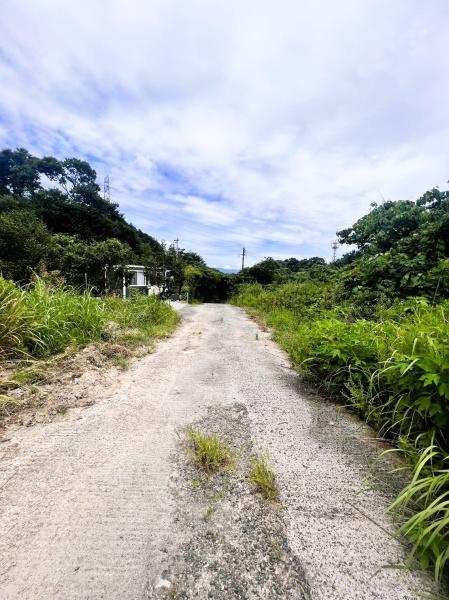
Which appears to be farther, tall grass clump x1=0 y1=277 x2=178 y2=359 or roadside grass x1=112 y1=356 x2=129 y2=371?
roadside grass x1=112 y1=356 x2=129 y2=371

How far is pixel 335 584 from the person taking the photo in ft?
3.64

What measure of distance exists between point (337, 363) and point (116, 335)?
3.58m

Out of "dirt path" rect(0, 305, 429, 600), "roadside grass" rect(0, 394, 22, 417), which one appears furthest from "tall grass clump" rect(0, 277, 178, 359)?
"dirt path" rect(0, 305, 429, 600)

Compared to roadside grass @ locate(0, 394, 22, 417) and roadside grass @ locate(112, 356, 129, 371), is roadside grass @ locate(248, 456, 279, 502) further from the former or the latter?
roadside grass @ locate(112, 356, 129, 371)

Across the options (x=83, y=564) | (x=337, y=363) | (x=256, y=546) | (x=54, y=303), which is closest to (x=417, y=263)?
(x=337, y=363)

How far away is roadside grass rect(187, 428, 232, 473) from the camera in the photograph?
178 centimetres

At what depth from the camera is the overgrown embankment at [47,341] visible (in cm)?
272

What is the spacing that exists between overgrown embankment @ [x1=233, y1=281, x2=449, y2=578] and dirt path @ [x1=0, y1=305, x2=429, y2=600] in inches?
6.9

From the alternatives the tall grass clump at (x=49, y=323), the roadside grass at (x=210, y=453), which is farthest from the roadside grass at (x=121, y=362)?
the roadside grass at (x=210, y=453)

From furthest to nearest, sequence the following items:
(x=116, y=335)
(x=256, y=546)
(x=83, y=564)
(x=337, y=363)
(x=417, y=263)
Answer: (x=417, y=263)
(x=116, y=335)
(x=337, y=363)
(x=256, y=546)
(x=83, y=564)

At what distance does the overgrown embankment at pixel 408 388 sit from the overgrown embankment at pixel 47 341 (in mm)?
2708

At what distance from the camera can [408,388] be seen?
1.89 m

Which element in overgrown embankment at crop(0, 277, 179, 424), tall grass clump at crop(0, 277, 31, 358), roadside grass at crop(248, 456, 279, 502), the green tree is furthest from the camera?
the green tree

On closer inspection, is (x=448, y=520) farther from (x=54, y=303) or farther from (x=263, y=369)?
(x=54, y=303)
